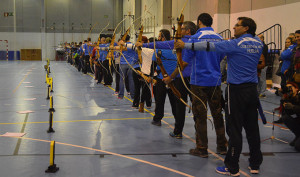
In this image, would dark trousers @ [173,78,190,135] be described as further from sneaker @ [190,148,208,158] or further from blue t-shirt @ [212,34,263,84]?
blue t-shirt @ [212,34,263,84]

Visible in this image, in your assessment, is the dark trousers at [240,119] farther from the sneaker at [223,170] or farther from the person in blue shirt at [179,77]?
the person in blue shirt at [179,77]

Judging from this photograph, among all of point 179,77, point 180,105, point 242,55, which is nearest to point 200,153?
point 180,105

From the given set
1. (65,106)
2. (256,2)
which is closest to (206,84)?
(65,106)

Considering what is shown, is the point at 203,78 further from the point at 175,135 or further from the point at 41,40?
the point at 41,40

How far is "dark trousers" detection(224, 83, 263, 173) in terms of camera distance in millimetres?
4082

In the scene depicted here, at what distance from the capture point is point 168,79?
5.28m

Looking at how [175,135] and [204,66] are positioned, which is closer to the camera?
[204,66]

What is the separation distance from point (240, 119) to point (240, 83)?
416 millimetres

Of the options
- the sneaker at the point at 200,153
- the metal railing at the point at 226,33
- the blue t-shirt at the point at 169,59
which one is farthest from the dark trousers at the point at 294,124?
the metal railing at the point at 226,33

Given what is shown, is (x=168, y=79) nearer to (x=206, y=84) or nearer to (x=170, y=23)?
(x=206, y=84)

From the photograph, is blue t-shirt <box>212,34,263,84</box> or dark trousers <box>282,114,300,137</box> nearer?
blue t-shirt <box>212,34,263,84</box>

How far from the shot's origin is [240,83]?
4082mm

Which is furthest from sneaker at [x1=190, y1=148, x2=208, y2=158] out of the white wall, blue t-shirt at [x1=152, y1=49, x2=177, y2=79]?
the white wall

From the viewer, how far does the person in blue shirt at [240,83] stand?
13.1ft
